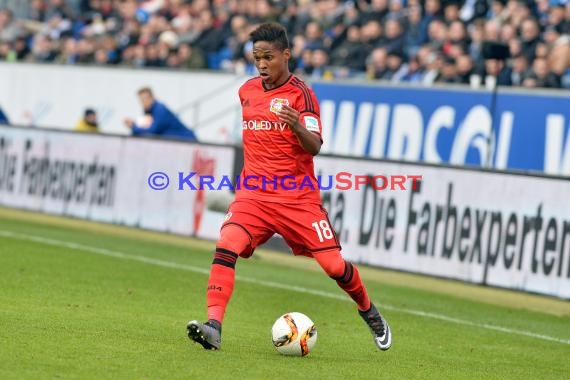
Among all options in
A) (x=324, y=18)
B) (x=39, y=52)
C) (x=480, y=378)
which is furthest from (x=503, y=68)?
(x=39, y=52)

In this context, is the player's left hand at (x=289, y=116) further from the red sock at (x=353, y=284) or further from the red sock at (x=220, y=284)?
the red sock at (x=353, y=284)

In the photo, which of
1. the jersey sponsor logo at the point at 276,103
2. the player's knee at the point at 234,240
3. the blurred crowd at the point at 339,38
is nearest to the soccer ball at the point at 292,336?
the player's knee at the point at 234,240

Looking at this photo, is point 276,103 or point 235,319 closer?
point 276,103

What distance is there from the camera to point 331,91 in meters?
23.1

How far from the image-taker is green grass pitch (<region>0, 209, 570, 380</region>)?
8.35 metres

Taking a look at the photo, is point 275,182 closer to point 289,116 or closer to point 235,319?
point 289,116

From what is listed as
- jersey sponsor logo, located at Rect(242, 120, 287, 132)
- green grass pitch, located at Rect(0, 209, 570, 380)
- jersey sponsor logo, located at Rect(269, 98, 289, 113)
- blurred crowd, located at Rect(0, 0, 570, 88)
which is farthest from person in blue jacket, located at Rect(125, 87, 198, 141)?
jersey sponsor logo, located at Rect(269, 98, 289, 113)

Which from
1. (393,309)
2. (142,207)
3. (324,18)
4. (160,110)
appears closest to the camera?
(393,309)

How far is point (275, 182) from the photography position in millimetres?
9172

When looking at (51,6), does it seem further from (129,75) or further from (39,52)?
(129,75)

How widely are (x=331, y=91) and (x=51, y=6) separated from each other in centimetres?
1469

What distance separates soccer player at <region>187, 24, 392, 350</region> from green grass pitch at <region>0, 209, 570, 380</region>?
0.66 m

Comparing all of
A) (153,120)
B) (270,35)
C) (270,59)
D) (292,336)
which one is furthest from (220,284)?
(153,120)

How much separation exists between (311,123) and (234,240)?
3.16ft
